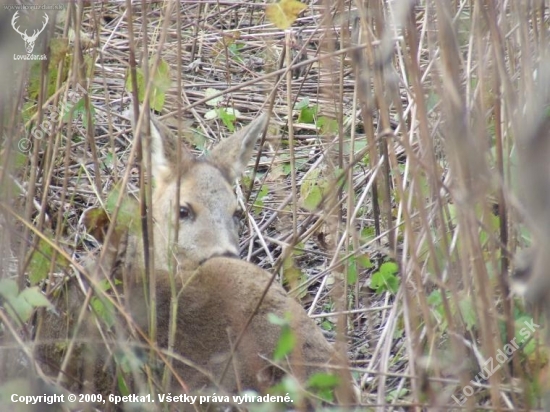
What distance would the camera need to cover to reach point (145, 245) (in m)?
3.33

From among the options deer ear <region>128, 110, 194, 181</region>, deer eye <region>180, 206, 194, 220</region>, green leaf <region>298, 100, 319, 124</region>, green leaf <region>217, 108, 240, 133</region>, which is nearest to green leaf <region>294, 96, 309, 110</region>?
green leaf <region>298, 100, 319, 124</region>

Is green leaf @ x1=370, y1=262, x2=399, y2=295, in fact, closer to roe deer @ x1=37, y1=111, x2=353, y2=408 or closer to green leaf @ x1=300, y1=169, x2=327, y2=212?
roe deer @ x1=37, y1=111, x2=353, y2=408

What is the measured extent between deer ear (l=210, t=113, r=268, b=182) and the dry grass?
1.23 feet

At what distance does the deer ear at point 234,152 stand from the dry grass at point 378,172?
374mm

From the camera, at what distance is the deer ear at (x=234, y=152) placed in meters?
5.71

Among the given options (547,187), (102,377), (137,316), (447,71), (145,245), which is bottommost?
(102,377)

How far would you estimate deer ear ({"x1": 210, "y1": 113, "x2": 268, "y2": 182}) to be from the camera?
571 cm

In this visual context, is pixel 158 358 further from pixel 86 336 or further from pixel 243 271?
pixel 243 271

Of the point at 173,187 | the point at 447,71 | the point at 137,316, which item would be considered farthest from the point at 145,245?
the point at 173,187

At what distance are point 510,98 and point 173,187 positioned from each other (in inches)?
119

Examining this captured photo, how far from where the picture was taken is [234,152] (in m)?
5.76

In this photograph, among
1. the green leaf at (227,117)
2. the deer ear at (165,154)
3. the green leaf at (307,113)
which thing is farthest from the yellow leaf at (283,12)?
the green leaf at (307,113)

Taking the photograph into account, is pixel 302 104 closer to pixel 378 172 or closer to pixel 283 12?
pixel 378 172

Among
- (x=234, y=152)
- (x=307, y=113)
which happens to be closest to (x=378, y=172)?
(x=234, y=152)
